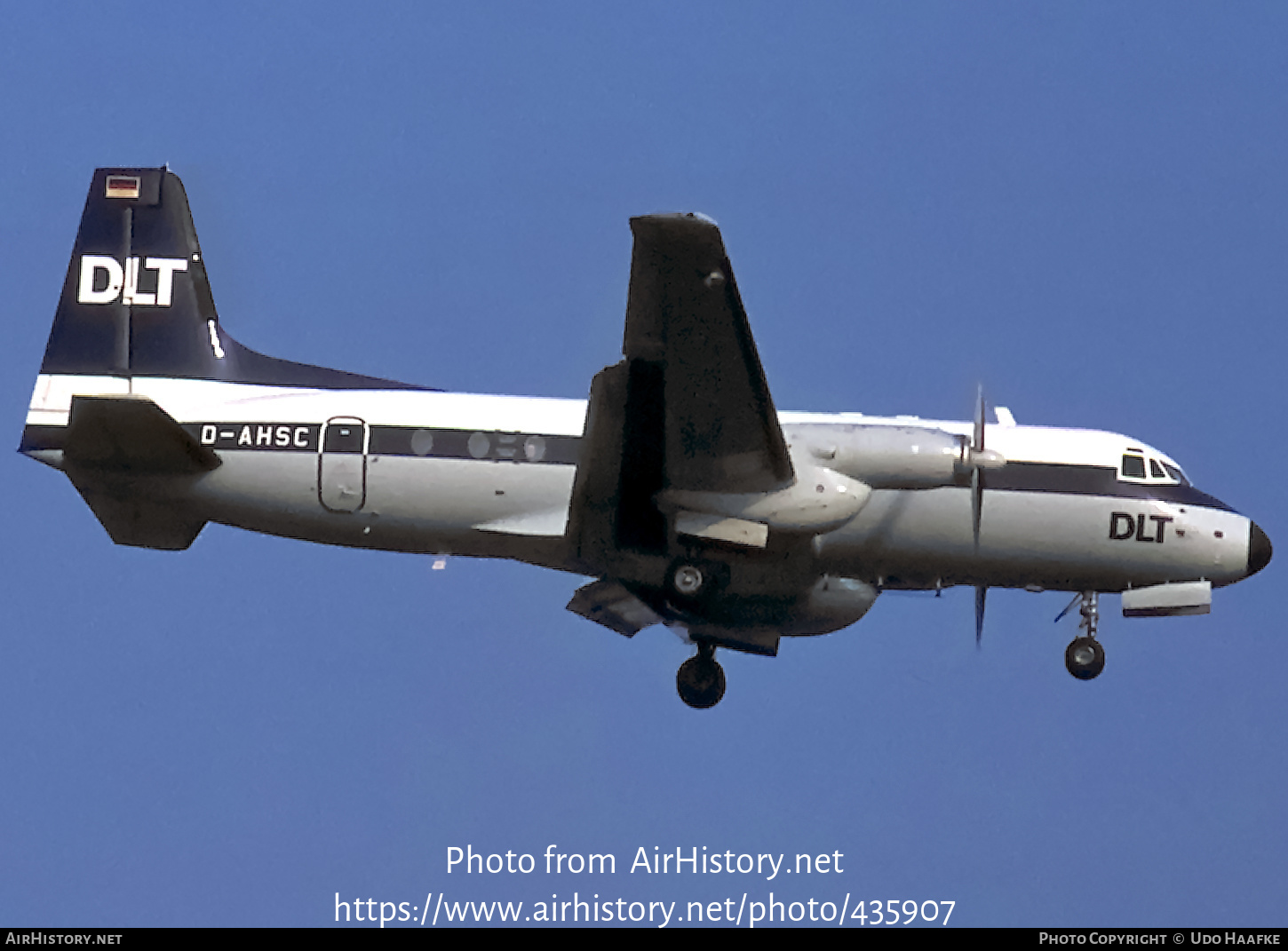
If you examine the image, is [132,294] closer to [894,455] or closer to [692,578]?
[692,578]

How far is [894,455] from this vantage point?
79.5 feet

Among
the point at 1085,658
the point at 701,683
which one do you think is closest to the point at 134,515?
the point at 701,683

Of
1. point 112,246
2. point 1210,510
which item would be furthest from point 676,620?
point 112,246

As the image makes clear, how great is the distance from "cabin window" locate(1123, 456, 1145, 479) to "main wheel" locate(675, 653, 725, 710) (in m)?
6.79

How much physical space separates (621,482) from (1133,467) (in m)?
7.87

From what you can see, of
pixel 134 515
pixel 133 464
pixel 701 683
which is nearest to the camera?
pixel 133 464

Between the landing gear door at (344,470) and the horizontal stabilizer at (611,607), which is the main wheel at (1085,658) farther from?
the landing gear door at (344,470)

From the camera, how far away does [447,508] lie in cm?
2653

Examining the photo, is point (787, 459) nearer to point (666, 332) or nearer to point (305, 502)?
point (666, 332)

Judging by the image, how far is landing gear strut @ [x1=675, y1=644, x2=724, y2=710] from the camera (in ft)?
94.6

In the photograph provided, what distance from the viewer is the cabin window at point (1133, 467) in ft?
89.7

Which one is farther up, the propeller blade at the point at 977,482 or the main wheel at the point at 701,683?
the propeller blade at the point at 977,482

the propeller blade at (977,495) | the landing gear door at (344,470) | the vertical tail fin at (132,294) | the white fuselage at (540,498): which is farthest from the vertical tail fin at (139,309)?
the propeller blade at (977,495)

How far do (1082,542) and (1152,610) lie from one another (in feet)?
5.41
